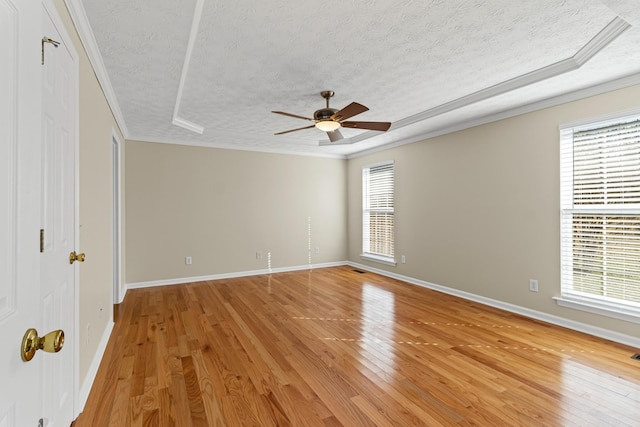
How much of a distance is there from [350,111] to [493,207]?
2.35 m

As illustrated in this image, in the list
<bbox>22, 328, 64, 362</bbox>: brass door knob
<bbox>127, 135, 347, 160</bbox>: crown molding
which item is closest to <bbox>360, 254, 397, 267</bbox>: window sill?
<bbox>127, 135, 347, 160</bbox>: crown molding

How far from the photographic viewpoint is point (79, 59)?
1.94 meters

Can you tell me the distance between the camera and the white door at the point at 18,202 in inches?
25.2

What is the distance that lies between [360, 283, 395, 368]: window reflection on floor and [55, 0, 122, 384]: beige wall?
6.95 feet

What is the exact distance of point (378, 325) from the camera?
327 centimetres

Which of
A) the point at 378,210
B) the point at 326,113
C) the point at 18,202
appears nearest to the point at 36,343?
the point at 18,202

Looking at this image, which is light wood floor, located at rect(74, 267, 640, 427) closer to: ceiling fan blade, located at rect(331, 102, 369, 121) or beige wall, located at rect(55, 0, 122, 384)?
beige wall, located at rect(55, 0, 122, 384)

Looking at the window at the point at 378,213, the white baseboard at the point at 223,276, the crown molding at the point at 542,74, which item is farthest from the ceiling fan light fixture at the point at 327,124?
the white baseboard at the point at 223,276

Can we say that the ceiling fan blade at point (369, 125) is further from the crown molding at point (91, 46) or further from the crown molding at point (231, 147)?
the crown molding at point (231, 147)

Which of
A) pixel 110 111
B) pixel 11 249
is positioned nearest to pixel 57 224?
pixel 11 249

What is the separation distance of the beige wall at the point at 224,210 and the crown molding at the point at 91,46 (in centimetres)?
170

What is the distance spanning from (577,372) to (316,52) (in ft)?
10.3

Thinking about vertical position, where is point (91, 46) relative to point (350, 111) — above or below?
above

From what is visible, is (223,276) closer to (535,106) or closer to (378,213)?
(378,213)
